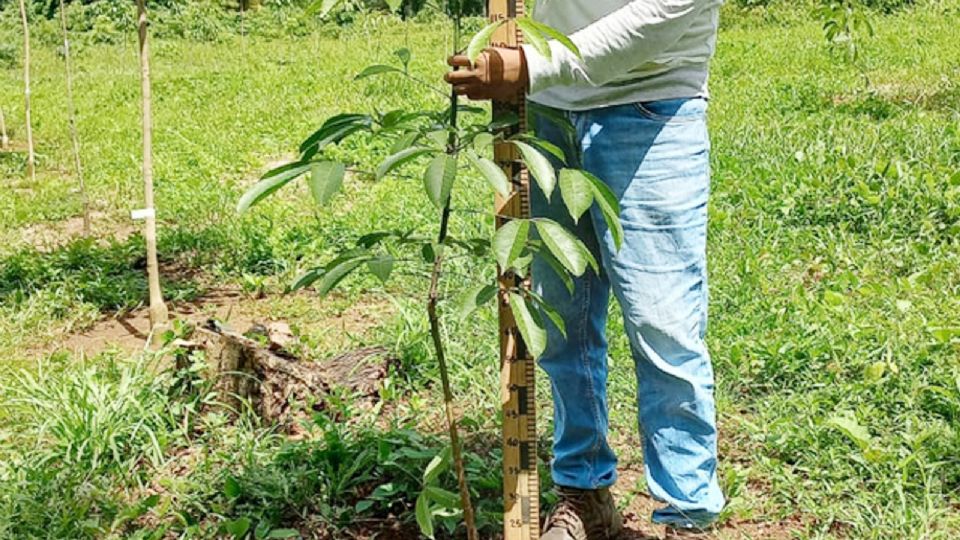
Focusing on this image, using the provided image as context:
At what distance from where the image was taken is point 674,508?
219 centimetres

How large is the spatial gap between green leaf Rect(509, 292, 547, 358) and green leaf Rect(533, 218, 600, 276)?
11cm

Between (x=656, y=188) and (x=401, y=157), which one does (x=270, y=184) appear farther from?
(x=656, y=188)

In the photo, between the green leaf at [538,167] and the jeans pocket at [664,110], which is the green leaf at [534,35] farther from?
the jeans pocket at [664,110]

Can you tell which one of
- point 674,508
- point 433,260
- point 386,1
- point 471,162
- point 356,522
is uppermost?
point 386,1

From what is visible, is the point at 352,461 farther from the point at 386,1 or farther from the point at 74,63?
the point at 74,63

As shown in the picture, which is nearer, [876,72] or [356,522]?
[356,522]

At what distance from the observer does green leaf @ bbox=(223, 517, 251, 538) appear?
2.47 meters

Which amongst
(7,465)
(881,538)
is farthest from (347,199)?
(881,538)

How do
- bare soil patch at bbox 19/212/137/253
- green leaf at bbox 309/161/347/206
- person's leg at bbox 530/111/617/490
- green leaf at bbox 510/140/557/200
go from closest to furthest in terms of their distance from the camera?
green leaf at bbox 309/161/347/206 → green leaf at bbox 510/140/557/200 → person's leg at bbox 530/111/617/490 → bare soil patch at bbox 19/212/137/253

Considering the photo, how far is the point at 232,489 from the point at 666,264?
50.0 inches

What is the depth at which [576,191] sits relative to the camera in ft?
5.38

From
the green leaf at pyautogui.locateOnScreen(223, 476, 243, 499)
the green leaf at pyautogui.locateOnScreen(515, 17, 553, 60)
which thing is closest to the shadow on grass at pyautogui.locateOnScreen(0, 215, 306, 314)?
the green leaf at pyautogui.locateOnScreen(223, 476, 243, 499)

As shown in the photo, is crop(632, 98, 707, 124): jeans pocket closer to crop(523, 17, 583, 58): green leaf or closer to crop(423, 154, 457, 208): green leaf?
crop(523, 17, 583, 58): green leaf

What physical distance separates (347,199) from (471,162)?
14.4ft
